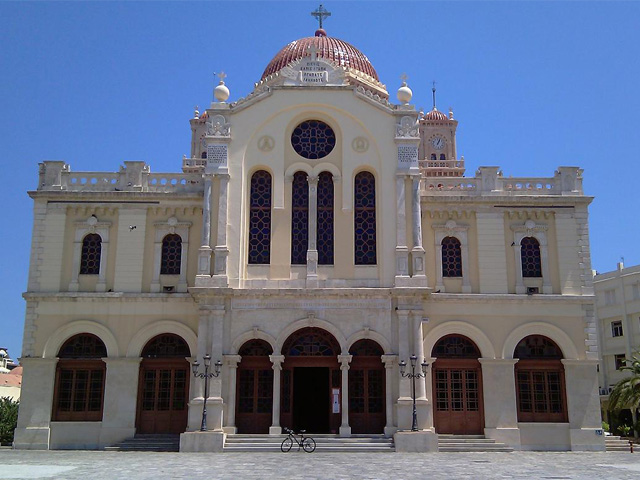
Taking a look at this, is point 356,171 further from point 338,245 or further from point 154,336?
point 154,336

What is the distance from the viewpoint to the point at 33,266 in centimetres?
3023

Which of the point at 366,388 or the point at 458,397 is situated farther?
the point at 458,397

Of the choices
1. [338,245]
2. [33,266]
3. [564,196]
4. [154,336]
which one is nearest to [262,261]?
[338,245]

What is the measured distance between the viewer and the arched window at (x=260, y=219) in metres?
29.7

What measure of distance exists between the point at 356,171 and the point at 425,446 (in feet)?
37.0

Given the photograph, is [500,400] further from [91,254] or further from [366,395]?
[91,254]

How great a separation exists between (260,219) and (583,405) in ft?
48.8

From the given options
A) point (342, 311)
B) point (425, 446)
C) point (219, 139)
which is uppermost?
point (219, 139)

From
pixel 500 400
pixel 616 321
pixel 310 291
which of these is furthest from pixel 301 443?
pixel 616 321

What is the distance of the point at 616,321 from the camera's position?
49969 mm

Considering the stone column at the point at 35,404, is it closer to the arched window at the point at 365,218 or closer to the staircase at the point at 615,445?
the arched window at the point at 365,218

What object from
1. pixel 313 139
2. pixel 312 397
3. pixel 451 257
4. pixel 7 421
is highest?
pixel 313 139

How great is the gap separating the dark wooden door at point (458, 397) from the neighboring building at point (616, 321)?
21905 mm

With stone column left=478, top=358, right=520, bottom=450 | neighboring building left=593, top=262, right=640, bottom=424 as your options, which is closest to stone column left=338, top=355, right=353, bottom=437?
stone column left=478, top=358, right=520, bottom=450
